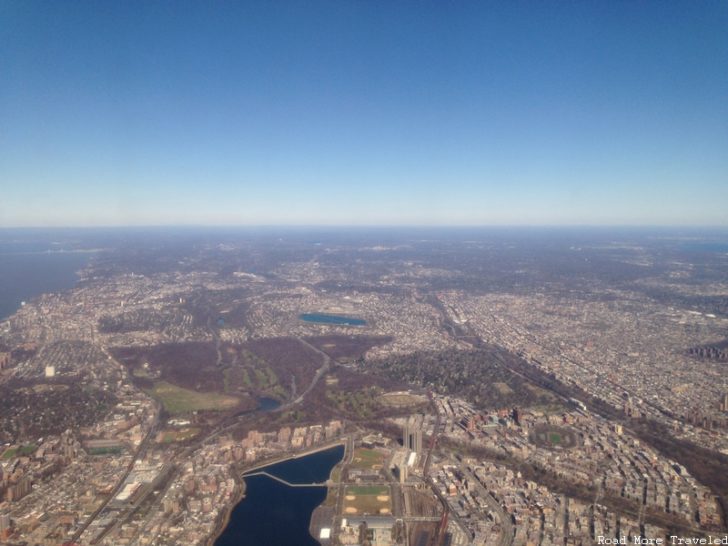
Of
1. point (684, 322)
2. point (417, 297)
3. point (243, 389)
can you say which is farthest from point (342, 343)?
point (684, 322)

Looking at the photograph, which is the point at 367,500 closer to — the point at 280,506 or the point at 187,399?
the point at 280,506

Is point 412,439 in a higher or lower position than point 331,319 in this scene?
higher

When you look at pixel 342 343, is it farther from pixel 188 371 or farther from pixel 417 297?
pixel 417 297

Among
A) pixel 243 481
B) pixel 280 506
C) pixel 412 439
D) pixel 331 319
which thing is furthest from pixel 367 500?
pixel 331 319

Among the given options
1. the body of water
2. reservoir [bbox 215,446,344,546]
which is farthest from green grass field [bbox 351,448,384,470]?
the body of water

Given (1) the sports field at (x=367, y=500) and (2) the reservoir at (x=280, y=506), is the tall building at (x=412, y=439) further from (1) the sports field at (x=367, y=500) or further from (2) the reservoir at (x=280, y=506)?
(1) the sports field at (x=367, y=500)

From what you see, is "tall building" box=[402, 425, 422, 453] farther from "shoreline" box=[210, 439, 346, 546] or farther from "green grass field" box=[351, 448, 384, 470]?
"shoreline" box=[210, 439, 346, 546]
